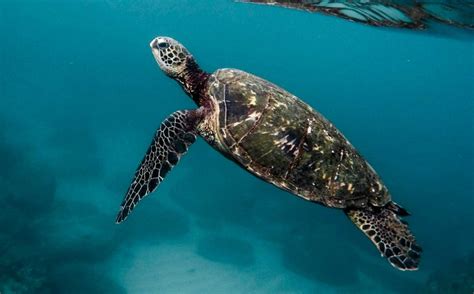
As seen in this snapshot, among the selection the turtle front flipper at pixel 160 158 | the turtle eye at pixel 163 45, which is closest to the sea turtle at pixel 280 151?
the turtle front flipper at pixel 160 158

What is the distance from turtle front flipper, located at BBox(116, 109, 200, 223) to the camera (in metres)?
3.86

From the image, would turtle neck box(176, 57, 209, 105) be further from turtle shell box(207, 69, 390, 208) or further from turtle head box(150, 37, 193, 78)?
turtle shell box(207, 69, 390, 208)

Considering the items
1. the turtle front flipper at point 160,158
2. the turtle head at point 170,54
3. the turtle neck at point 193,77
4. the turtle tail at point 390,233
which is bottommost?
the turtle tail at point 390,233

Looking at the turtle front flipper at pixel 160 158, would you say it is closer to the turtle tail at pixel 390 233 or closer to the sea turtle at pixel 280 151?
the sea turtle at pixel 280 151

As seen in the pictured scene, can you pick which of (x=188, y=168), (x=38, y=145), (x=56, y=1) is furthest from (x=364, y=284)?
(x=56, y=1)

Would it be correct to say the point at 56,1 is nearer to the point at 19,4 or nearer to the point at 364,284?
the point at 19,4

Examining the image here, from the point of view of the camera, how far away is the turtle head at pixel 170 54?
4828mm

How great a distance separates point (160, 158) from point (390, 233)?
9.13ft

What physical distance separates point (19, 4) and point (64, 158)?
16870 millimetres

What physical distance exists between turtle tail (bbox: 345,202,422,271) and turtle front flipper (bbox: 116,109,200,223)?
2.12 meters

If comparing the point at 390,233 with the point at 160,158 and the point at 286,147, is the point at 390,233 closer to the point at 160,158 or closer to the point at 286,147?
the point at 286,147

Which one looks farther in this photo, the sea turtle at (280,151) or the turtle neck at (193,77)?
the turtle neck at (193,77)

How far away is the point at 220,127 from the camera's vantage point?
4.19 m

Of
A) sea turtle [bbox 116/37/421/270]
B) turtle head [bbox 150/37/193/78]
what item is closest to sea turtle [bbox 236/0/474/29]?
sea turtle [bbox 116/37/421/270]
